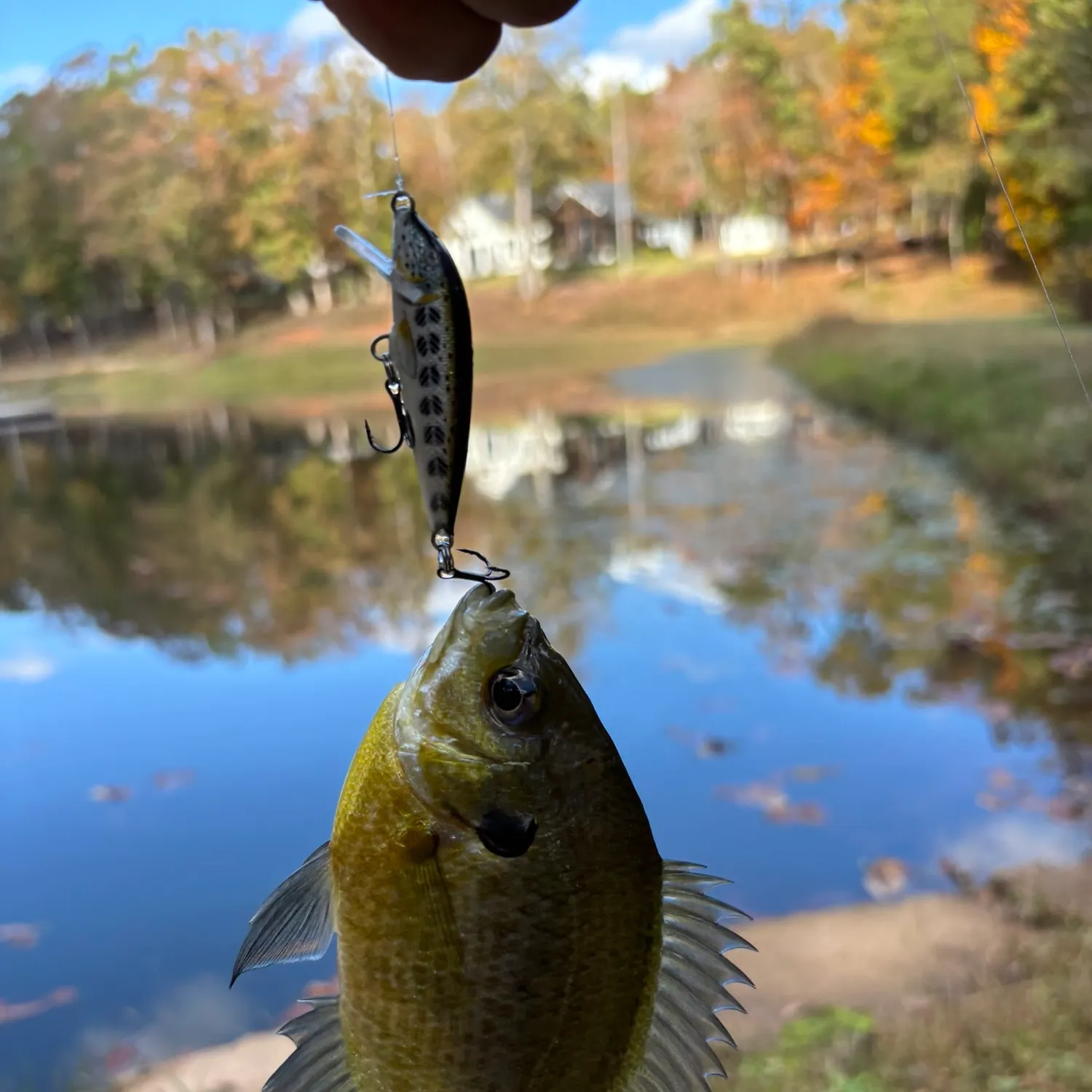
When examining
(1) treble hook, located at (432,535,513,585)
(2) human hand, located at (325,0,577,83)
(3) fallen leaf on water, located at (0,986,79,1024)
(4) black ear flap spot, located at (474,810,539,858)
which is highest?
(2) human hand, located at (325,0,577,83)

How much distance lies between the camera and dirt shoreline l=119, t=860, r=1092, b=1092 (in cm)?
135

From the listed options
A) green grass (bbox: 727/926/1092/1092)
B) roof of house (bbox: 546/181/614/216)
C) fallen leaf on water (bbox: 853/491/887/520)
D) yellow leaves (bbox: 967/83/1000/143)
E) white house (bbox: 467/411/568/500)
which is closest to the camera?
green grass (bbox: 727/926/1092/1092)

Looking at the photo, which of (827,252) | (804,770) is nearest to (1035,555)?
(804,770)

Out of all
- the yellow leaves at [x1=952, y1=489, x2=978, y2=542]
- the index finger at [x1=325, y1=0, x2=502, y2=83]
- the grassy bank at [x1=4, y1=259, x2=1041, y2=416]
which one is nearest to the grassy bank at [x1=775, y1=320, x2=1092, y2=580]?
the yellow leaves at [x1=952, y1=489, x2=978, y2=542]

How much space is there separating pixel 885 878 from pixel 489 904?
146 cm

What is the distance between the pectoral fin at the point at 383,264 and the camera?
0.49 meters

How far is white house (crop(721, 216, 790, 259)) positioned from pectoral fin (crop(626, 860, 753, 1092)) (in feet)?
18.7

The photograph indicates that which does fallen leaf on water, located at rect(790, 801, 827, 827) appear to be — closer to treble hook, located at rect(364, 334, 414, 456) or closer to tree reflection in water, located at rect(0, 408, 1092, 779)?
tree reflection in water, located at rect(0, 408, 1092, 779)

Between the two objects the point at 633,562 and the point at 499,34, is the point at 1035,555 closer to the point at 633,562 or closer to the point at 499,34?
the point at 633,562

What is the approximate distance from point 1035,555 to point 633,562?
120cm

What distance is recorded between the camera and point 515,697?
1.50ft

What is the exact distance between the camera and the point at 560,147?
3975 millimetres

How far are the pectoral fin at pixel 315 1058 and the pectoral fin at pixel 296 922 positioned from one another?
0.03 metres

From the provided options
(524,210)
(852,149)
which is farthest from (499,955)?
(852,149)
